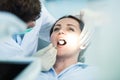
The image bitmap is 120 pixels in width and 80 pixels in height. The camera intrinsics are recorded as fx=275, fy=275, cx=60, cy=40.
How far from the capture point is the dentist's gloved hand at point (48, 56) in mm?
1056

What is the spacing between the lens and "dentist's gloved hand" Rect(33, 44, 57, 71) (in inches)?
41.6

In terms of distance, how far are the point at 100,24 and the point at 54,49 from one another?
0.73 feet

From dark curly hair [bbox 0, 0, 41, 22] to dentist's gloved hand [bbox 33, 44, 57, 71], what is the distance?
135 mm

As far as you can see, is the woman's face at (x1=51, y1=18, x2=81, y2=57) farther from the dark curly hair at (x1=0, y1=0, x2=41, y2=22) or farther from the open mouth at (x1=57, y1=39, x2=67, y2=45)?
the dark curly hair at (x1=0, y1=0, x2=41, y2=22)

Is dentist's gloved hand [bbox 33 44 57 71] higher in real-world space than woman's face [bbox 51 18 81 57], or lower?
lower

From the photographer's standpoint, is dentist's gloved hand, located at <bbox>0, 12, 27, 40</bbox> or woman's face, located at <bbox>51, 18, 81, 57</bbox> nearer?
dentist's gloved hand, located at <bbox>0, 12, 27, 40</bbox>

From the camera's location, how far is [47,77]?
105 centimetres

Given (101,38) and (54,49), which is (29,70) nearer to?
(54,49)

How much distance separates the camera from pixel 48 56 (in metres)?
1.07

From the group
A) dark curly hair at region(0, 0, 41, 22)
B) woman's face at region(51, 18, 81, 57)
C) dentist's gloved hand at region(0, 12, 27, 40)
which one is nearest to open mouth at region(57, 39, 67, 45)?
woman's face at region(51, 18, 81, 57)

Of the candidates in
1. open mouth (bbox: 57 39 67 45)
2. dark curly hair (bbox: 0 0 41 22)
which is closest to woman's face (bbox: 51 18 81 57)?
open mouth (bbox: 57 39 67 45)

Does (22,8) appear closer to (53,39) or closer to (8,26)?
(53,39)

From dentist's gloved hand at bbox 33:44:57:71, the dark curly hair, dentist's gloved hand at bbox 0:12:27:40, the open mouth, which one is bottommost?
dentist's gloved hand at bbox 33:44:57:71

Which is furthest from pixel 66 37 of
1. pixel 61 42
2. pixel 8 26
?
pixel 8 26
